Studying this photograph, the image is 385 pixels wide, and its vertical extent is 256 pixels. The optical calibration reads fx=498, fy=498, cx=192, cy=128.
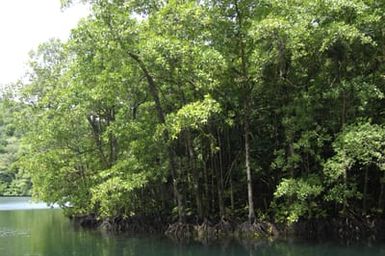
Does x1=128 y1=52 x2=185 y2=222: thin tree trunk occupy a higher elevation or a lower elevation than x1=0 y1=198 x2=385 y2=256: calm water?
higher

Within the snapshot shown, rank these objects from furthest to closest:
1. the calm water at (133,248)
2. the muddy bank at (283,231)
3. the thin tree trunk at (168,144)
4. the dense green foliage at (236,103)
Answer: the thin tree trunk at (168,144) → the muddy bank at (283,231) → the dense green foliage at (236,103) → the calm water at (133,248)

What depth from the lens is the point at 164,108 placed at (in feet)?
64.3

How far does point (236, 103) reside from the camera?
18219 mm

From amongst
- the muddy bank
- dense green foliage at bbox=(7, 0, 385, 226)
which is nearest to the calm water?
the muddy bank

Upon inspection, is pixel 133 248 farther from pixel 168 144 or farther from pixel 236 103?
pixel 236 103

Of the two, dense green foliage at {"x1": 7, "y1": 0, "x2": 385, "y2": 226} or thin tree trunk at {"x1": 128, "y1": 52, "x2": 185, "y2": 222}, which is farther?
thin tree trunk at {"x1": 128, "y1": 52, "x2": 185, "y2": 222}

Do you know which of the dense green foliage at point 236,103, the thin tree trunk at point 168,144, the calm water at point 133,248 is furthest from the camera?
the thin tree trunk at point 168,144

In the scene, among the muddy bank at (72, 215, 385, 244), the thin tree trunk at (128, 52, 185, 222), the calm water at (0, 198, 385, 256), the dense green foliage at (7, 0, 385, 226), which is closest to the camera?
the calm water at (0, 198, 385, 256)

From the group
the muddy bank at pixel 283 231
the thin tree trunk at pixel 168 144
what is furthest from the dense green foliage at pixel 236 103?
the muddy bank at pixel 283 231

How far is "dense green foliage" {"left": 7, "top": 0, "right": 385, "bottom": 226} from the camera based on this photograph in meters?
14.9

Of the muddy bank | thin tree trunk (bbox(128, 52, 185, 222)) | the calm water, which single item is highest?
thin tree trunk (bbox(128, 52, 185, 222))

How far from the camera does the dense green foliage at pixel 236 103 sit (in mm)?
14914

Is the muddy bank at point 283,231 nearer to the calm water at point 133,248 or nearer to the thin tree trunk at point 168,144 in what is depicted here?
the thin tree trunk at point 168,144

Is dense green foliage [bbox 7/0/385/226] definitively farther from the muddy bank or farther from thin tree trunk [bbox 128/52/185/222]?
the muddy bank
